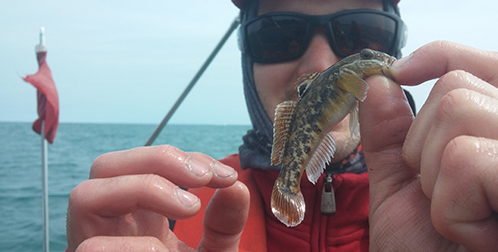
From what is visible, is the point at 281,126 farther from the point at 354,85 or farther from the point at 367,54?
the point at 367,54

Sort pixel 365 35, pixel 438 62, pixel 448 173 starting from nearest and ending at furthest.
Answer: pixel 448 173, pixel 438 62, pixel 365 35

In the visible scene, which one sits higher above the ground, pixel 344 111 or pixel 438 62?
pixel 438 62

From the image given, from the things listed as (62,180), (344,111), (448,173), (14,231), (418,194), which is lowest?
(62,180)

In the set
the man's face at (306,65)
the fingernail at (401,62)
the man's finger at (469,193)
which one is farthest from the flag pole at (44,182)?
the man's finger at (469,193)

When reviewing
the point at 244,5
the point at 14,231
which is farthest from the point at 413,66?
the point at 14,231

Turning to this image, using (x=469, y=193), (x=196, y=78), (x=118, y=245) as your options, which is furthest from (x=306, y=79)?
(x=196, y=78)

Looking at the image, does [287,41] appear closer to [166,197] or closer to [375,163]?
[375,163]

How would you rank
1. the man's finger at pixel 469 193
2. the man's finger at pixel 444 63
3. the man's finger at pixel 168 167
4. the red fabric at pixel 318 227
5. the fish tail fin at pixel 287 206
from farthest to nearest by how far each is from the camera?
the red fabric at pixel 318 227 < the fish tail fin at pixel 287 206 < the man's finger at pixel 168 167 < the man's finger at pixel 444 63 < the man's finger at pixel 469 193

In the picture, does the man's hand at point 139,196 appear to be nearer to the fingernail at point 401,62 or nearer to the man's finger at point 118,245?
the man's finger at point 118,245
